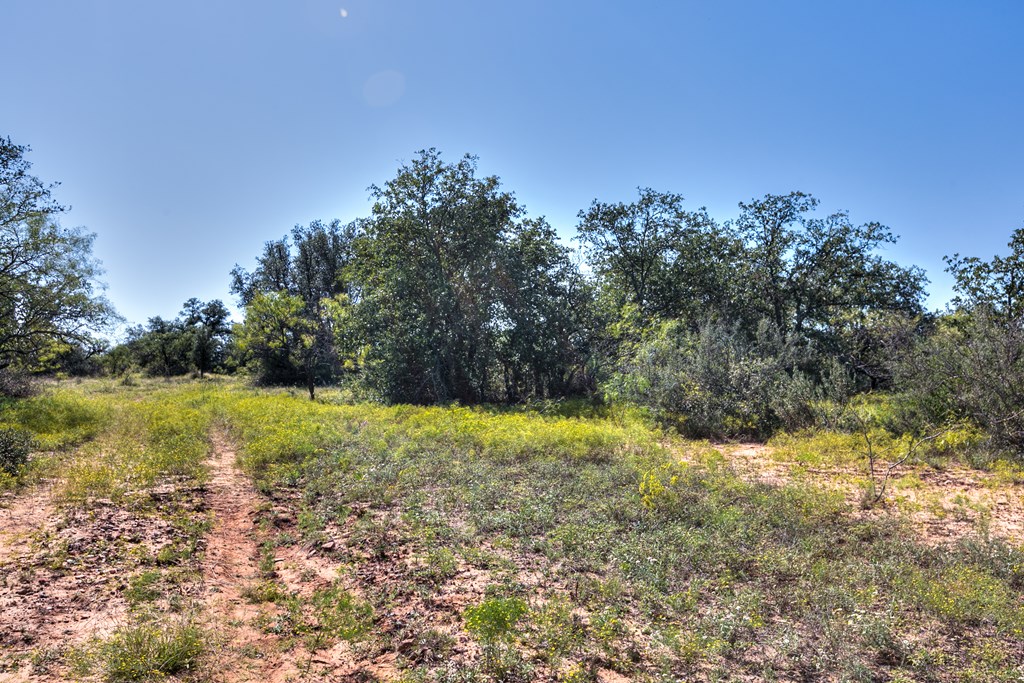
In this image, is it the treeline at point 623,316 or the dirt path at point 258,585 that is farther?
the treeline at point 623,316

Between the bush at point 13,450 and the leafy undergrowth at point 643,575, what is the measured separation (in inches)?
148

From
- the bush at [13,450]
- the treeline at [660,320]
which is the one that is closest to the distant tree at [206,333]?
the treeline at [660,320]

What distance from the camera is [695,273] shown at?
24125mm

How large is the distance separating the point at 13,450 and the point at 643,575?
34.8 feet

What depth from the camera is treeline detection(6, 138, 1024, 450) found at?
12.1 m

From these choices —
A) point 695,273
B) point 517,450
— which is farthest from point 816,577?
point 695,273

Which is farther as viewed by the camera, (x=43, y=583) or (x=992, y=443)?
(x=992, y=443)

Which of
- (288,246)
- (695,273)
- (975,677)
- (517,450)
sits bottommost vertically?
(975,677)

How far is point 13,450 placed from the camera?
28.5ft

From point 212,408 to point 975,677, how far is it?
58.6 ft

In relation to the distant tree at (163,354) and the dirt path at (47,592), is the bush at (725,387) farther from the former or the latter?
the distant tree at (163,354)

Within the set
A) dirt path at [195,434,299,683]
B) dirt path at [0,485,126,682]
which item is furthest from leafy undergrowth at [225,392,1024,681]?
dirt path at [0,485,126,682]

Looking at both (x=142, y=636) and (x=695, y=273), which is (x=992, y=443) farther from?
(x=695, y=273)

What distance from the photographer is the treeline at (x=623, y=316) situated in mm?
12062
